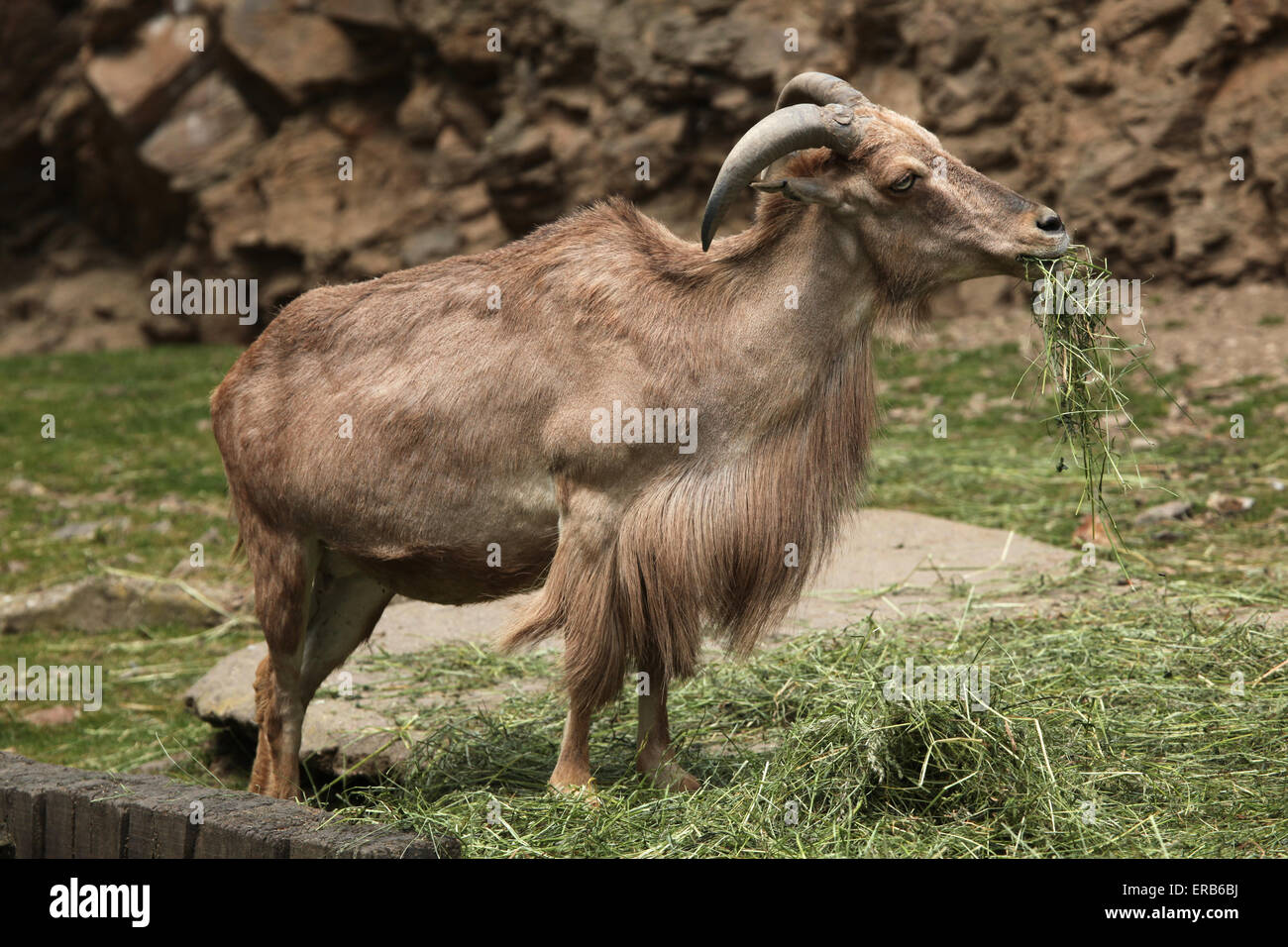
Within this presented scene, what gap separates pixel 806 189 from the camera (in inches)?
202

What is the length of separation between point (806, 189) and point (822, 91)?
42cm

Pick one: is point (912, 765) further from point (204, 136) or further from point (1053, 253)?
point (204, 136)

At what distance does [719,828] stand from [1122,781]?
149cm

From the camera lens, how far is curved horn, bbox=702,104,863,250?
497 cm

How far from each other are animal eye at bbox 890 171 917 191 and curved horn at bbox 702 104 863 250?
21 centimetres

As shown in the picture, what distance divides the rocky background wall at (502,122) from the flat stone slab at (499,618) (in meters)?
7.51

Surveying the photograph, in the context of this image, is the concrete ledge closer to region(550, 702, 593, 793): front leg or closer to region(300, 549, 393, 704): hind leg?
region(550, 702, 593, 793): front leg

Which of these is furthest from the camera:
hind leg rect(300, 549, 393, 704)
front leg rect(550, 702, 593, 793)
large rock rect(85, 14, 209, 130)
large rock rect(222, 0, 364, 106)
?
large rock rect(85, 14, 209, 130)

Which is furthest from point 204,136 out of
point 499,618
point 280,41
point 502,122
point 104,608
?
point 499,618

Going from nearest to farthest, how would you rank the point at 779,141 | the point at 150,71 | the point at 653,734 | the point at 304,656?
the point at 779,141, the point at 653,734, the point at 304,656, the point at 150,71

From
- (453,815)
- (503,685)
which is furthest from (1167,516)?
(453,815)

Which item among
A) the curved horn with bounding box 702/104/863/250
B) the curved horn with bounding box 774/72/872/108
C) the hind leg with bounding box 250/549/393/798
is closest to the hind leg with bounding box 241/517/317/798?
the hind leg with bounding box 250/549/393/798

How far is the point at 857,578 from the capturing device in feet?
26.5
